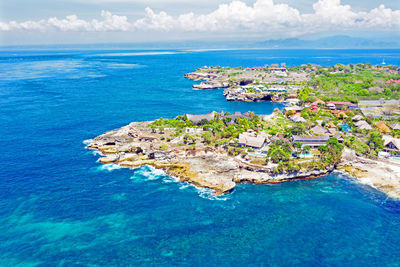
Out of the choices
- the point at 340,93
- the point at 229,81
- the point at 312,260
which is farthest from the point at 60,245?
the point at 229,81

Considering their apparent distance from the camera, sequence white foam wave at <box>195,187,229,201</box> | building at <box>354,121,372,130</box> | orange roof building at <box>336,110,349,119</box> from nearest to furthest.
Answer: white foam wave at <box>195,187,229,201</box>
building at <box>354,121,372,130</box>
orange roof building at <box>336,110,349,119</box>

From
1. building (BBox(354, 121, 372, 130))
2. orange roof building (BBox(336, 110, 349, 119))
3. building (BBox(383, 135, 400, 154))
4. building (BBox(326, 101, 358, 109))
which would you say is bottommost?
building (BBox(383, 135, 400, 154))

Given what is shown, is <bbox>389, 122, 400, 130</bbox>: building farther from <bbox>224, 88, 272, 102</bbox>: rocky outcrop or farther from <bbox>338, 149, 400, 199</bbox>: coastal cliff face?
<bbox>224, 88, 272, 102</bbox>: rocky outcrop

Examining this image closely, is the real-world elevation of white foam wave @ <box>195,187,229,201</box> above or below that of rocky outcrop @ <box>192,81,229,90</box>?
below

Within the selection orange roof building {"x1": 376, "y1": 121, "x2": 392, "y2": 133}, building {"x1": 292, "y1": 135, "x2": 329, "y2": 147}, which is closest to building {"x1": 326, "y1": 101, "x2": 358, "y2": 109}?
orange roof building {"x1": 376, "y1": 121, "x2": 392, "y2": 133}

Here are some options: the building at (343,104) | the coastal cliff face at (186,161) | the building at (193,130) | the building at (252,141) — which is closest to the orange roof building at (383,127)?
the building at (343,104)

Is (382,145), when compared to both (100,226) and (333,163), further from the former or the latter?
(100,226)

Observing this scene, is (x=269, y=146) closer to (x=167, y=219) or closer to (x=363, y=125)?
(x=167, y=219)
